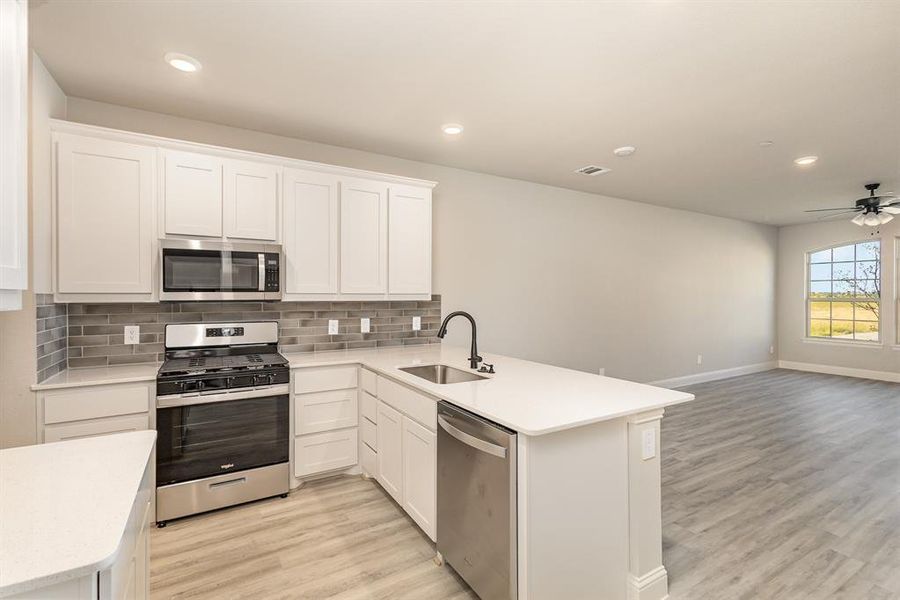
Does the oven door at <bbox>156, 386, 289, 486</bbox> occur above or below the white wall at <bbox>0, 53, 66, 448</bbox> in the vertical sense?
below

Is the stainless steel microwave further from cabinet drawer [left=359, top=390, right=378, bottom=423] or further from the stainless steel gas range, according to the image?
cabinet drawer [left=359, top=390, right=378, bottom=423]

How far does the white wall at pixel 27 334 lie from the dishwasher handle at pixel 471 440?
224cm

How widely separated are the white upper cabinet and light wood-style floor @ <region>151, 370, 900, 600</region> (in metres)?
1.69

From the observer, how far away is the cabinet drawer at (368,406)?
9.57 ft

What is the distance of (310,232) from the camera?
3.18 metres

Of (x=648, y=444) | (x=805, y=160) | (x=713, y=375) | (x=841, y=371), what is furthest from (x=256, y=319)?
(x=841, y=371)

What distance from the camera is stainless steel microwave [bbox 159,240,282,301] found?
8.79 ft

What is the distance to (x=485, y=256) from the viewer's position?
4.42 metres

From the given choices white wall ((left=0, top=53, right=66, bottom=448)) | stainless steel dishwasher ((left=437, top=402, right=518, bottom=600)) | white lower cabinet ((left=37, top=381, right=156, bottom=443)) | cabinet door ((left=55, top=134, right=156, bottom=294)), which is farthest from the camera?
cabinet door ((left=55, top=134, right=156, bottom=294))

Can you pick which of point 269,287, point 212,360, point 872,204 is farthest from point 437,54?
point 872,204

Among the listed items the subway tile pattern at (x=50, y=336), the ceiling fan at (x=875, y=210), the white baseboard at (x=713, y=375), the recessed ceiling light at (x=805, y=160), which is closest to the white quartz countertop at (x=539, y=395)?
the subway tile pattern at (x=50, y=336)

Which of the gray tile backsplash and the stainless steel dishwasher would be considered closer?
the stainless steel dishwasher

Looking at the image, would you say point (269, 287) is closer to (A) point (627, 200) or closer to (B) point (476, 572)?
(B) point (476, 572)

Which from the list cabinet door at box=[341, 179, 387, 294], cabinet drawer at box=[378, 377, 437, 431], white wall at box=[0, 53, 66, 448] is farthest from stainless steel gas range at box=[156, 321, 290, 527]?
cabinet door at box=[341, 179, 387, 294]
